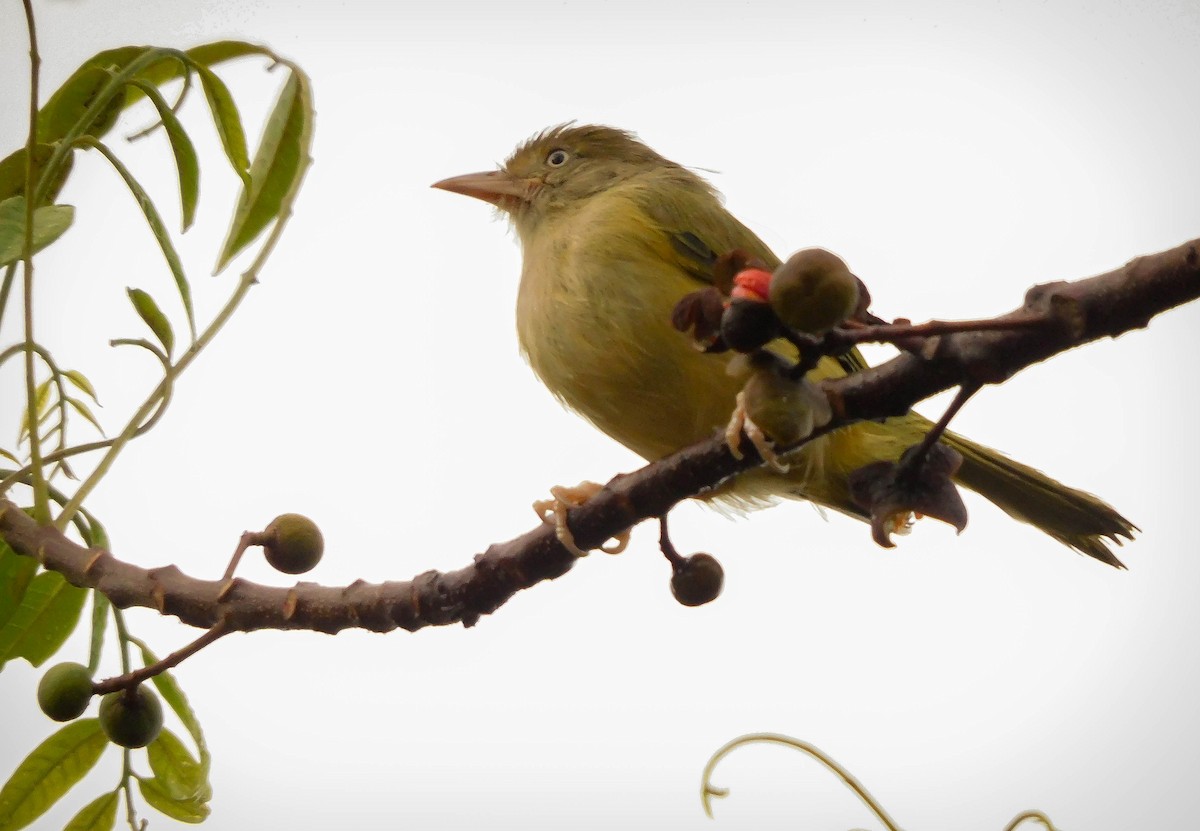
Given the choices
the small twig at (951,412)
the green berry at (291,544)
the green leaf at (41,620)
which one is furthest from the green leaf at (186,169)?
the small twig at (951,412)

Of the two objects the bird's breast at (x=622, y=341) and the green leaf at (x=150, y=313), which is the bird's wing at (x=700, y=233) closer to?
the bird's breast at (x=622, y=341)

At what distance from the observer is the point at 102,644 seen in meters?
1.70

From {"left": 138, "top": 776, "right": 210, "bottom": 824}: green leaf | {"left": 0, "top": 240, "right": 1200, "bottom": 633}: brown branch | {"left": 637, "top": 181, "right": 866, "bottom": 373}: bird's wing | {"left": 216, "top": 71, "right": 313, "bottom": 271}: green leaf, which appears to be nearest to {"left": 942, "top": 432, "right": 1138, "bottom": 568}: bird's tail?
{"left": 637, "top": 181, "right": 866, "bottom": 373}: bird's wing

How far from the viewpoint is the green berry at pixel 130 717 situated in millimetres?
1534

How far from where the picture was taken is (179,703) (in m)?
1.79

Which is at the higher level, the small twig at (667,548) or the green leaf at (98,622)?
the small twig at (667,548)

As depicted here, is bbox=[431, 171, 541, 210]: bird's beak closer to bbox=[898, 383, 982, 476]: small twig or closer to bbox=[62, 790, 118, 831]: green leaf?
bbox=[62, 790, 118, 831]: green leaf

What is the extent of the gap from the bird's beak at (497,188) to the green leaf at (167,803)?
6.37 feet

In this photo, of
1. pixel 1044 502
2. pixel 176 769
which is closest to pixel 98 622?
pixel 176 769

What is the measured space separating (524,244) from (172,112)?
1.64 meters

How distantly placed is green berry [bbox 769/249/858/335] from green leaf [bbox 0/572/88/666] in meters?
1.24

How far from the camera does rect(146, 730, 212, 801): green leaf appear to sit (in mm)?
1782

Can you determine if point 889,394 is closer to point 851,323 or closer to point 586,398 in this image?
point 851,323

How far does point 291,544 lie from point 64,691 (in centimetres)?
→ 34
